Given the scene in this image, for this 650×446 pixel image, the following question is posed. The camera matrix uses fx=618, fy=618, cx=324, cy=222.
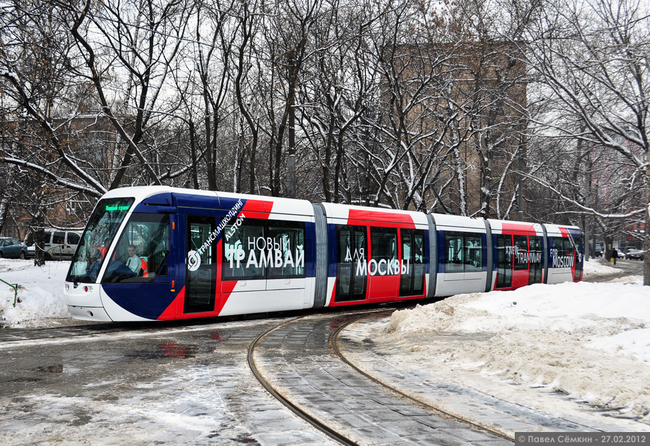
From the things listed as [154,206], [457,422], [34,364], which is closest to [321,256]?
[154,206]

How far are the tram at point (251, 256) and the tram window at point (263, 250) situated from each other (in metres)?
0.02

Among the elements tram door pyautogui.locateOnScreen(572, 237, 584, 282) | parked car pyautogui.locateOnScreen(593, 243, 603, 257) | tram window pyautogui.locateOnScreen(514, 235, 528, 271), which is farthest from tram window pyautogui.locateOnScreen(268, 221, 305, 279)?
parked car pyautogui.locateOnScreen(593, 243, 603, 257)

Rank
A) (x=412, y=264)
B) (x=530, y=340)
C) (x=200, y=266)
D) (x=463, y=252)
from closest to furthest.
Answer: (x=530, y=340) < (x=200, y=266) < (x=412, y=264) < (x=463, y=252)

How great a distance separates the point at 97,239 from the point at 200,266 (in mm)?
2100

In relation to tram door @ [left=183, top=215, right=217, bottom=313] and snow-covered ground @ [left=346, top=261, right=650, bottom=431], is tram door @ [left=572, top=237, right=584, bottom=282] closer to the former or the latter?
snow-covered ground @ [left=346, top=261, right=650, bottom=431]

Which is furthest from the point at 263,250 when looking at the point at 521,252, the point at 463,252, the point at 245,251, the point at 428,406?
the point at 521,252

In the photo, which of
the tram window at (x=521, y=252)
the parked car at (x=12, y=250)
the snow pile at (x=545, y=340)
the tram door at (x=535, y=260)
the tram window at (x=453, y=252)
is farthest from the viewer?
the parked car at (x=12, y=250)

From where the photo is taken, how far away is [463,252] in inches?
798

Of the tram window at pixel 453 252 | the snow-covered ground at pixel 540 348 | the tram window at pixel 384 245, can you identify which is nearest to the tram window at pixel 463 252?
the tram window at pixel 453 252

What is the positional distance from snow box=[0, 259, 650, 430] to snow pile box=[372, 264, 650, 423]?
1 centimetres

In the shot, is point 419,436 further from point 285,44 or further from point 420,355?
point 285,44

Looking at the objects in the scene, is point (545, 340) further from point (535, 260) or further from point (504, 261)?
point (535, 260)

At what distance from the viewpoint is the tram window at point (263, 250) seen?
Answer: 13.5 m

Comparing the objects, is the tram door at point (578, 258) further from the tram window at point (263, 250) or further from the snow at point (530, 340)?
the tram window at point (263, 250)
